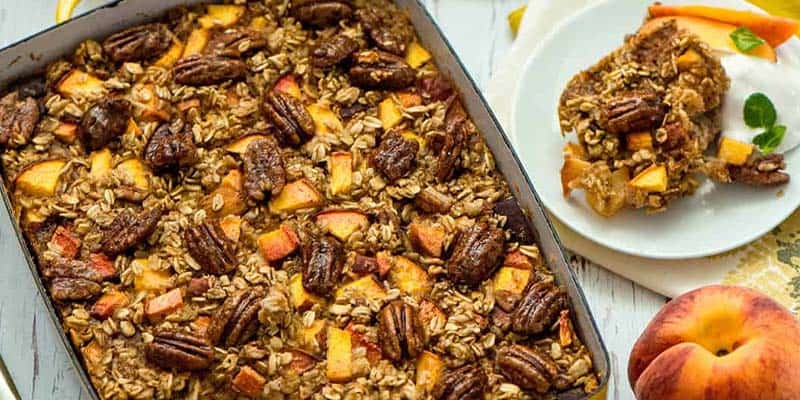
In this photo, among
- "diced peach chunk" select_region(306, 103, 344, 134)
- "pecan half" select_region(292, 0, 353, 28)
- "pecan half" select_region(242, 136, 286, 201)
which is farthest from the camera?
"pecan half" select_region(292, 0, 353, 28)

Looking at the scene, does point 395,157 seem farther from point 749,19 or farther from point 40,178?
point 749,19

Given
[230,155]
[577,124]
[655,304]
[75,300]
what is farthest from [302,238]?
[655,304]

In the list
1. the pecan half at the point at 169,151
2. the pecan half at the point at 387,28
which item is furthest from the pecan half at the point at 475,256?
the pecan half at the point at 169,151

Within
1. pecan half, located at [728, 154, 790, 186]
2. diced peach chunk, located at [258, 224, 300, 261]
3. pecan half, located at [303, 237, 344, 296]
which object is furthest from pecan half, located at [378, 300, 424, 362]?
pecan half, located at [728, 154, 790, 186]

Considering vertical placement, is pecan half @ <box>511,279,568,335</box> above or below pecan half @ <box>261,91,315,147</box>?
below

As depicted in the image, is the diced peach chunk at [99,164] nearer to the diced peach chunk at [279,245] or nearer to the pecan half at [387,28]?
the diced peach chunk at [279,245]

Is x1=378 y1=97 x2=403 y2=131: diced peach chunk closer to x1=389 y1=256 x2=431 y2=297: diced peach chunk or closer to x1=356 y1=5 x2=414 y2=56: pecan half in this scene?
x1=356 y1=5 x2=414 y2=56: pecan half

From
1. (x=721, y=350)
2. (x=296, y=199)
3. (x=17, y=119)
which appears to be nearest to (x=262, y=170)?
(x=296, y=199)
